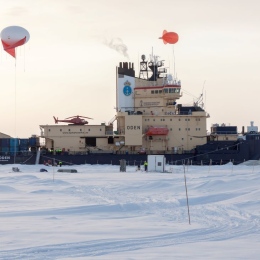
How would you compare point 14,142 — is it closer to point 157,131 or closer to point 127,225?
point 157,131

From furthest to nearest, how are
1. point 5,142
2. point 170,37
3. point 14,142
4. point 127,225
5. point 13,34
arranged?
point 5,142, point 14,142, point 170,37, point 13,34, point 127,225

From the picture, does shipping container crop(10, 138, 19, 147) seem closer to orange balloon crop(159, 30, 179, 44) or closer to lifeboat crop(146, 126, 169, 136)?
lifeboat crop(146, 126, 169, 136)

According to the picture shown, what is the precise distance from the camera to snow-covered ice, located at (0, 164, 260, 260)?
891 cm

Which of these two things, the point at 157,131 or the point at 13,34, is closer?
the point at 13,34

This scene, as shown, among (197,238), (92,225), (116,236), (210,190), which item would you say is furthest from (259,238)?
(210,190)

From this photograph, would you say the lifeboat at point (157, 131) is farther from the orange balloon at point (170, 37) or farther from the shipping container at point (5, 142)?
the shipping container at point (5, 142)

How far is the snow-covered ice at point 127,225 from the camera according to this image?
8.91m

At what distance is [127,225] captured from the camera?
12.0 metres

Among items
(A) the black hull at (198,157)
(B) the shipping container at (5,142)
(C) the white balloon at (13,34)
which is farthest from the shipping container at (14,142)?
(C) the white balloon at (13,34)

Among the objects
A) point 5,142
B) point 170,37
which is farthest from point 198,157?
point 5,142

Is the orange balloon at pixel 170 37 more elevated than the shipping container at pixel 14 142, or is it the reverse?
the orange balloon at pixel 170 37

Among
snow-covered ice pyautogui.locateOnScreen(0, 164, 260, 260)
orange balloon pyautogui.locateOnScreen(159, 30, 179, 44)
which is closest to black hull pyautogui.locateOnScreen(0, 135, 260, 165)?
orange balloon pyautogui.locateOnScreen(159, 30, 179, 44)

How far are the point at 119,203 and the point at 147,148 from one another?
33148 mm

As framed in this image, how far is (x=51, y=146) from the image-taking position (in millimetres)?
49625
